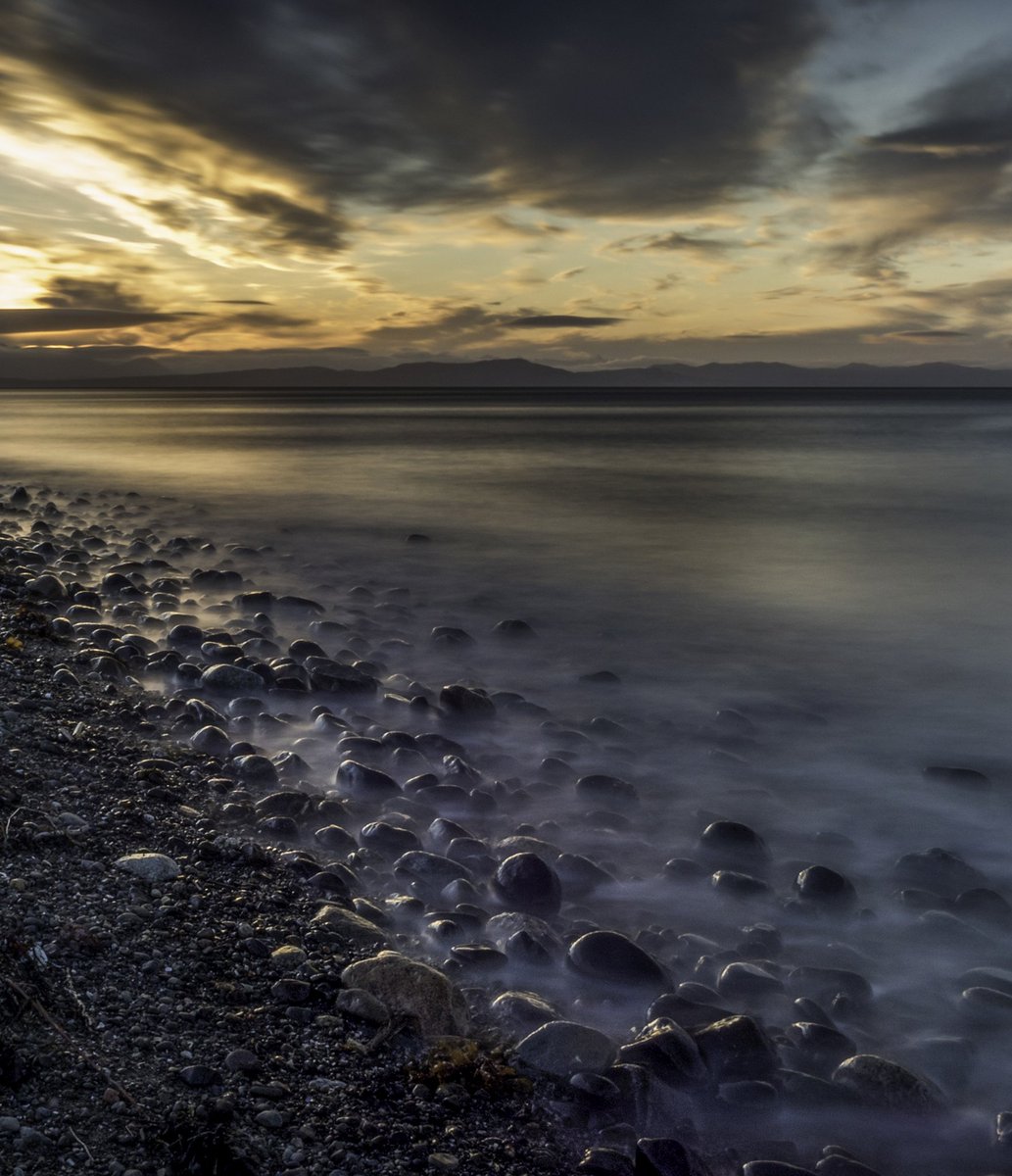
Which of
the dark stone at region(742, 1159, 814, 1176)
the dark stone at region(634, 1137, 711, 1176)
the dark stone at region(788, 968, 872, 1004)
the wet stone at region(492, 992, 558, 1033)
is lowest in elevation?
the dark stone at region(788, 968, 872, 1004)

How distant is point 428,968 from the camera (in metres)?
3.11

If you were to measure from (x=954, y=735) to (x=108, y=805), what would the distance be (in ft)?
19.7

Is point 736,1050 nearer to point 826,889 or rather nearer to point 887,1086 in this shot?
point 887,1086

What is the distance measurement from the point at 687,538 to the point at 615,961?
45.4ft

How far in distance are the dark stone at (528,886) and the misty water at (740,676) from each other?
7.3 inches

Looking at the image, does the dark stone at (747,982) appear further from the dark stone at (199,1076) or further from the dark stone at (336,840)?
the dark stone at (199,1076)

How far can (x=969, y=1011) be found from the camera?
3494 mm

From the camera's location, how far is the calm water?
8828 millimetres

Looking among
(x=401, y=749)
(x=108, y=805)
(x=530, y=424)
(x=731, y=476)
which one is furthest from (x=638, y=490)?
(x=530, y=424)

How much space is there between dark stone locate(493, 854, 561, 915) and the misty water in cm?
18

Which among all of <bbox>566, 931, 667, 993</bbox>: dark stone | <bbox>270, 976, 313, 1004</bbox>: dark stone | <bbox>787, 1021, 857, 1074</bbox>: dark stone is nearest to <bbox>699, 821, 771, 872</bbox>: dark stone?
<bbox>566, 931, 667, 993</bbox>: dark stone

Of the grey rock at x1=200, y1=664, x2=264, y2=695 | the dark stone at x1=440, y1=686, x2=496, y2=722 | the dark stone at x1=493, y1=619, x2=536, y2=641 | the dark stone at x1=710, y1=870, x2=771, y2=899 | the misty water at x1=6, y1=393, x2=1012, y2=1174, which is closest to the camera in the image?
the misty water at x1=6, y1=393, x2=1012, y2=1174

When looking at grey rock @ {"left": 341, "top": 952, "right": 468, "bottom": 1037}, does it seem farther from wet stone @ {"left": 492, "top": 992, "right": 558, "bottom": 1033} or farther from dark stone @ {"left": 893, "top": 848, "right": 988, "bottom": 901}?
dark stone @ {"left": 893, "top": 848, "right": 988, "bottom": 901}

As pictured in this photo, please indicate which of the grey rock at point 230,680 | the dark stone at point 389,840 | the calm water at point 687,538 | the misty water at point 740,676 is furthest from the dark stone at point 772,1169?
the calm water at point 687,538
